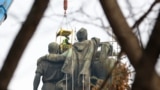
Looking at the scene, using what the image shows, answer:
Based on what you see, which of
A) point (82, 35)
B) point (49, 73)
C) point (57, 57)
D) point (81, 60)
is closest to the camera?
point (82, 35)

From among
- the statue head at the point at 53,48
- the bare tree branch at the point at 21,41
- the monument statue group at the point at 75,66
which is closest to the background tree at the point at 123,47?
the bare tree branch at the point at 21,41

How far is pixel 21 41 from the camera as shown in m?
1.64

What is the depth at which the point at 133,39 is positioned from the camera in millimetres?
1688

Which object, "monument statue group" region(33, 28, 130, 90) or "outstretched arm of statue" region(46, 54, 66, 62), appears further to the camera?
"outstretched arm of statue" region(46, 54, 66, 62)

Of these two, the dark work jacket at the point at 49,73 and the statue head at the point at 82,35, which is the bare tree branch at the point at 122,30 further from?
the dark work jacket at the point at 49,73

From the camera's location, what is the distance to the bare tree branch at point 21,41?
1631 mm

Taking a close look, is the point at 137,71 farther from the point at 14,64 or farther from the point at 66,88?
the point at 66,88

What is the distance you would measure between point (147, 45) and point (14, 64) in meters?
0.46

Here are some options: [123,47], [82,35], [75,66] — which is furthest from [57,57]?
[123,47]

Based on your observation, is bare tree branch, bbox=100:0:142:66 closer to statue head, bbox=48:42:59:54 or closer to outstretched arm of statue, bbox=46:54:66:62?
statue head, bbox=48:42:59:54

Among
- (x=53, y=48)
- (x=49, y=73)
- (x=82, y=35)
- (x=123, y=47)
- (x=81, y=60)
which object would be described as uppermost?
(x=82, y=35)

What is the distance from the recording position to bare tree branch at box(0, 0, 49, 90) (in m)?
1.63

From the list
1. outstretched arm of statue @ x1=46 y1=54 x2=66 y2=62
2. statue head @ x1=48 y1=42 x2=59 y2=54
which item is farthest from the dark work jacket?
statue head @ x1=48 y1=42 x2=59 y2=54

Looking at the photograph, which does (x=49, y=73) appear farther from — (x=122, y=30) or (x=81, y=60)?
(x=122, y=30)
